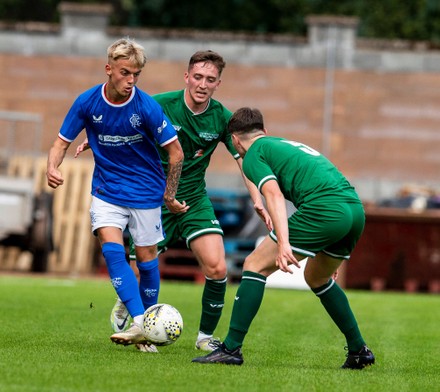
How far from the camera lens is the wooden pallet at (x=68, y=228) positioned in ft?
81.0

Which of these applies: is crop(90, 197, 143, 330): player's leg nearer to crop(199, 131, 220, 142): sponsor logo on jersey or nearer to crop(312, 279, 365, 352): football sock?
crop(199, 131, 220, 142): sponsor logo on jersey

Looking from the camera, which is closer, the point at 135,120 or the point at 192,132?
the point at 135,120

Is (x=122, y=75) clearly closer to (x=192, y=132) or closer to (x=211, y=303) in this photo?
(x=192, y=132)

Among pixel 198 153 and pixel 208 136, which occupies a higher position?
pixel 208 136

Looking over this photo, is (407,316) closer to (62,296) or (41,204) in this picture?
(62,296)

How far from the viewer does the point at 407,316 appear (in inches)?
602

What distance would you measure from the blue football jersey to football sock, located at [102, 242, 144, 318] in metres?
0.36

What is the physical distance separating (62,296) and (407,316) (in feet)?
14.1

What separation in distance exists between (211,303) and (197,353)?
1.93ft

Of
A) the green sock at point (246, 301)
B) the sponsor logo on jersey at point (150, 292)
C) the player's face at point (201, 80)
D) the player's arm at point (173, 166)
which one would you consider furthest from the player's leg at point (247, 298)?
the player's face at point (201, 80)

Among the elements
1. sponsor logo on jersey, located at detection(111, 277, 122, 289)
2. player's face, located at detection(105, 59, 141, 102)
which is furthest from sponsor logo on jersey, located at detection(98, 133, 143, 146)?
sponsor logo on jersey, located at detection(111, 277, 122, 289)

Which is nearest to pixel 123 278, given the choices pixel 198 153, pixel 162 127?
pixel 162 127

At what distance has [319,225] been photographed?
28.0 ft

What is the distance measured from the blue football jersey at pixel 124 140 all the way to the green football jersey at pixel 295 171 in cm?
94
